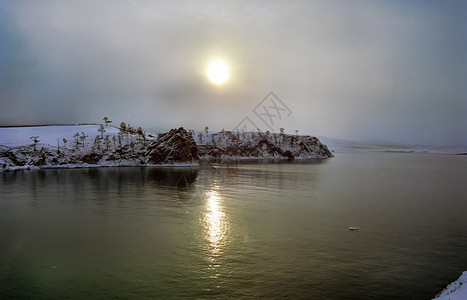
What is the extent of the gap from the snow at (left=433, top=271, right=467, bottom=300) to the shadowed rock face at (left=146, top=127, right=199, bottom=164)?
14535 cm

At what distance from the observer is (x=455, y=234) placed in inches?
1320

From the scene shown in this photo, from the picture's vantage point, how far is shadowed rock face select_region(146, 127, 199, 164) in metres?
159

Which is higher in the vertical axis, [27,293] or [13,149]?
[13,149]

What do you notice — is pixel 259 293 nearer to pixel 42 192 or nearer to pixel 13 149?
pixel 42 192

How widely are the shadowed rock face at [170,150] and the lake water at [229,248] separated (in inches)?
4130

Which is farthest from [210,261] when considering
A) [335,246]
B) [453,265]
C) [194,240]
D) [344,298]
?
[453,265]

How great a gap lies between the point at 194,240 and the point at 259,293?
12.5 meters

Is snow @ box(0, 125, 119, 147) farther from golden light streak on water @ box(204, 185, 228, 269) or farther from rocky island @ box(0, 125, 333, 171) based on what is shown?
golden light streak on water @ box(204, 185, 228, 269)

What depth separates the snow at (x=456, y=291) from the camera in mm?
17500

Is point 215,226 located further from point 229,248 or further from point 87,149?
point 87,149

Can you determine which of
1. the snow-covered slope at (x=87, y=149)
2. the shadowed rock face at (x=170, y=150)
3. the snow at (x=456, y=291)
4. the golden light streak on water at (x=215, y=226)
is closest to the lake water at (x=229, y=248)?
the golden light streak on water at (x=215, y=226)

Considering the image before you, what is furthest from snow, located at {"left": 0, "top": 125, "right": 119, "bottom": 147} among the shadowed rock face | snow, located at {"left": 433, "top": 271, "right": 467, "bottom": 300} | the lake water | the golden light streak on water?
snow, located at {"left": 433, "top": 271, "right": 467, "bottom": 300}

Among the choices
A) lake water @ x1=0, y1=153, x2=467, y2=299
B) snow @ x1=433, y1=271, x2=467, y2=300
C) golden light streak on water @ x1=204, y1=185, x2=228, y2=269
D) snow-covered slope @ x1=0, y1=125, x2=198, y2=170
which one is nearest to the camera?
snow @ x1=433, y1=271, x2=467, y2=300

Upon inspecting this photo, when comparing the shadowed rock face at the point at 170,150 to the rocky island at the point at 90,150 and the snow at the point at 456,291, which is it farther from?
the snow at the point at 456,291
